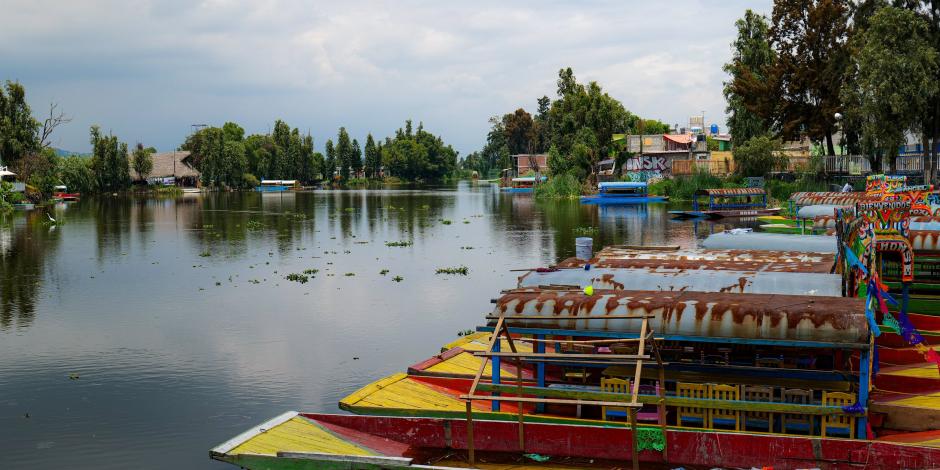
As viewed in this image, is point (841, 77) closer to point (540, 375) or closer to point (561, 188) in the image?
point (561, 188)

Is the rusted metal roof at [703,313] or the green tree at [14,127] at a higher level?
the green tree at [14,127]

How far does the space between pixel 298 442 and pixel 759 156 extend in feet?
249

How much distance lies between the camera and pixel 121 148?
5915 inches

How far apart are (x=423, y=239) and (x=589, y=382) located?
146 feet

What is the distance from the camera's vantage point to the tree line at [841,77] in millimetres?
59656

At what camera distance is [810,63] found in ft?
256

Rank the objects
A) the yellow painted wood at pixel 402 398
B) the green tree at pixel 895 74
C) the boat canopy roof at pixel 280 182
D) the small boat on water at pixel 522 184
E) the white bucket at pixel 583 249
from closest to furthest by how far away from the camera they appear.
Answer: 1. the yellow painted wood at pixel 402 398
2. the white bucket at pixel 583 249
3. the green tree at pixel 895 74
4. the small boat on water at pixel 522 184
5. the boat canopy roof at pixel 280 182

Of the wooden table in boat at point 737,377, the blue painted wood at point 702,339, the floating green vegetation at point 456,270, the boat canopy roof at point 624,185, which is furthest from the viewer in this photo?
the boat canopy roof at point 624,185

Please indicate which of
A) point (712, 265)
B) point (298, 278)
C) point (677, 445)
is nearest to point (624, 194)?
point (298, 278)

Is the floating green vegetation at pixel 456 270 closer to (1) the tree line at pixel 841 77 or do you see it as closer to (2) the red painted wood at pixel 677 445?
(2) the red painted wood at pixel 677 445

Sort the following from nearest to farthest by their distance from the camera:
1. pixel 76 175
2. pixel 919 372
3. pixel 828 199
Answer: pixel 919 372 < pixel 828 199 < pixel 76 175

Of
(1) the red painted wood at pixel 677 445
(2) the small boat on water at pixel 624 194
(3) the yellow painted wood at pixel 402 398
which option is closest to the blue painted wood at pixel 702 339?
(1) the red painted wood at pixel 677 445

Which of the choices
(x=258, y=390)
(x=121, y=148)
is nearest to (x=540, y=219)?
(x=258, y=390)

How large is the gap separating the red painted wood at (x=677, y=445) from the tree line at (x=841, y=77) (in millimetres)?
53944
